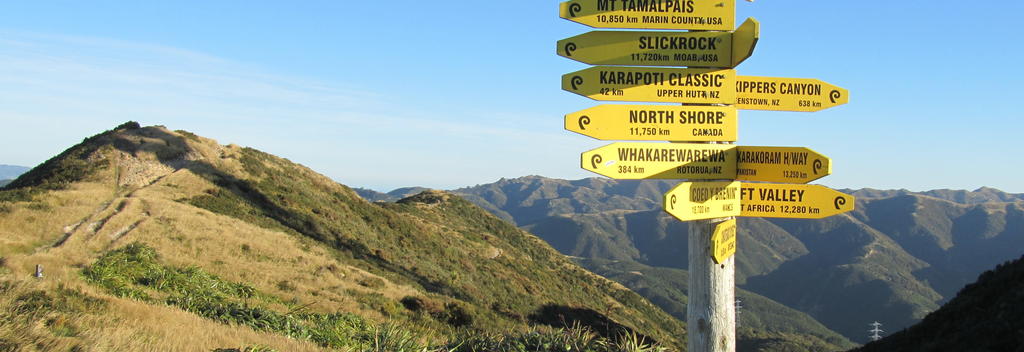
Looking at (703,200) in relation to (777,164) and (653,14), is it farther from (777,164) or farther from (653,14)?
(653,14)

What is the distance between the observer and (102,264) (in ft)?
56.7

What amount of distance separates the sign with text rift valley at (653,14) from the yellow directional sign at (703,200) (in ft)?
4.59

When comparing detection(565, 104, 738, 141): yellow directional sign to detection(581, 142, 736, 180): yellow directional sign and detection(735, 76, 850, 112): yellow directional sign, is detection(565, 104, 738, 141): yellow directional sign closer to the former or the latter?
detection(581, 142, 736, 180): yellow directional sign

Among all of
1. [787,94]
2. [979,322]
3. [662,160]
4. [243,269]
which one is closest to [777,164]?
[787,94]

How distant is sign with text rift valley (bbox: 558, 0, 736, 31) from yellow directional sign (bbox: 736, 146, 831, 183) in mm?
1130

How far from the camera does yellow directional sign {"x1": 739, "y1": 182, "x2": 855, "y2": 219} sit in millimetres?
5242

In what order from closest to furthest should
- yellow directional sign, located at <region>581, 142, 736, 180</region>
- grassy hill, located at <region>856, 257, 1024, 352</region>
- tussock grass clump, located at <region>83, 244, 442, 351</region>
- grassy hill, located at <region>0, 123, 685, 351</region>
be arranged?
grassy hill, located at <region>856, 257, 1024, 352</region> → yellow directional sign, located at <region>581, 142, 736, 180</region> → grassy hill, located at <region>0, 123, 685, 351</region> → tussock grass clump, located at <region>83, 244, 442, 351</region>

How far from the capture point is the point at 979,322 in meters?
5.83

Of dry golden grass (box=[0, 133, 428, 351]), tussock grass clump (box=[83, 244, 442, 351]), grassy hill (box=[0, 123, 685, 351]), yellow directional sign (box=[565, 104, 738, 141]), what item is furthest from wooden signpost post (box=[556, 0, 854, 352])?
dry golden grass (box=[0, 133, 428, 351])

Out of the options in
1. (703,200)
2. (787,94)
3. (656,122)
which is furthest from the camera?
(787,94)

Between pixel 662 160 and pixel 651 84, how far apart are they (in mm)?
703

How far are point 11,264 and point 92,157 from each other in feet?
75.8

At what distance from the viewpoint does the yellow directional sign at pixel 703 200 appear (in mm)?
4801

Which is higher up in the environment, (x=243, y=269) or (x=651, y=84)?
(x=651, y=84)
